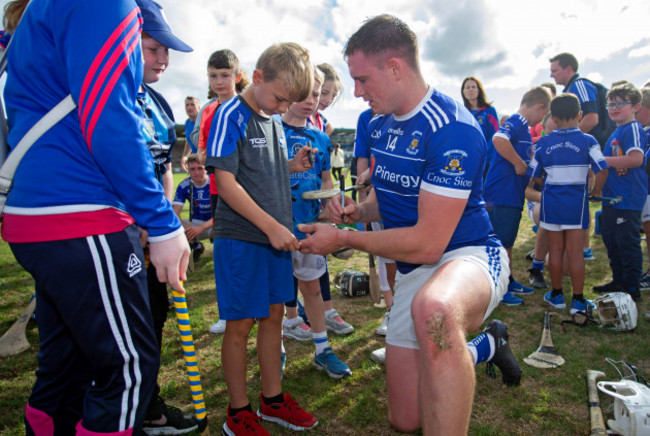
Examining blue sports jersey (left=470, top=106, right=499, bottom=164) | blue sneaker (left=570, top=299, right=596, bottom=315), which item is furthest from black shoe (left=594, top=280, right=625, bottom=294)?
blue sports jersey (left=470, top=106, right=499, bottom=164)

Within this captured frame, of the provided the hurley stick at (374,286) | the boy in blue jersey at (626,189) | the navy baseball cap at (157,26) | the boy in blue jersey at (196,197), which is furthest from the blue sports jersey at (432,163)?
the boy in blue jersey at (196,197)

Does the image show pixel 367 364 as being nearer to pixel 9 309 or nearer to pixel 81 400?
pixel 81 400

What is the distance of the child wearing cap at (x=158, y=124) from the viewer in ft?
6.64

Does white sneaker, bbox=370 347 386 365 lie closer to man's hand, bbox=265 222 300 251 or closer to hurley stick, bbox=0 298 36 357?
man's hand, bbox=265 222 300 251

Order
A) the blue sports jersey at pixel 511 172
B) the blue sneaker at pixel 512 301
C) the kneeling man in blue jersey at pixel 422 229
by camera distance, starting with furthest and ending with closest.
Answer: the blue sports jersey at pixel 511 172 → the blue sneaker at pixel 512 301 → the kneeling man in blue jersey at pixel 422 229

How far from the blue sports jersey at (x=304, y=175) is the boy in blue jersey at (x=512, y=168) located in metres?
→ 2.55

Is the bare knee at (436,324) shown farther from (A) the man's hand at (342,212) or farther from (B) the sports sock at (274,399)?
(B) the sports sock at (274,399)

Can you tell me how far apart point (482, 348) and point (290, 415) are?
Result: 1.40m

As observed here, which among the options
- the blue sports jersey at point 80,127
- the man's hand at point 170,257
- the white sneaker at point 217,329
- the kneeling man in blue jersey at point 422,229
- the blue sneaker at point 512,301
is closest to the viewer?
the blue sports jersey at point 80,127

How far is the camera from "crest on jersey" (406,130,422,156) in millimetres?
2419

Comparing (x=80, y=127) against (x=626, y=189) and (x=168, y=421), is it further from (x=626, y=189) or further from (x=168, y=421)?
(x=626, y=189)

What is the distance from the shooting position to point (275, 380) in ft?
8.93

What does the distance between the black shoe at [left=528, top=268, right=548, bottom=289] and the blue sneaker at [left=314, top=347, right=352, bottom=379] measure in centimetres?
342

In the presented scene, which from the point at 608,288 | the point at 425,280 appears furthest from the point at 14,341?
the point at 608,288
